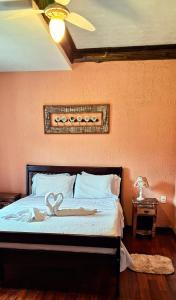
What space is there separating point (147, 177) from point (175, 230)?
2.92ft

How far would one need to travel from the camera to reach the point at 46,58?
10.1ft

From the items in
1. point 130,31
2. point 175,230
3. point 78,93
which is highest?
point 130,31

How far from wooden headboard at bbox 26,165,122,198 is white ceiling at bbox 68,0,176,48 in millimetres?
1907

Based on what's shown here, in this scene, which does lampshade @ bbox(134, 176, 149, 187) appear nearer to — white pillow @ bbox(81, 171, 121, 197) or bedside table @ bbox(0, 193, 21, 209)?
white pillow @ bbox(81, 171, 121, 197)

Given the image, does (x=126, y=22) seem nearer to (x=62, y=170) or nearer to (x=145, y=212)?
(x=62, y=170)

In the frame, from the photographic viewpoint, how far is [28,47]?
8.83 ft

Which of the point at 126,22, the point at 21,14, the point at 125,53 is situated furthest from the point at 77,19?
the point at 125,53

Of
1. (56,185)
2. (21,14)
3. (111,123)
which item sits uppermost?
(21,14)

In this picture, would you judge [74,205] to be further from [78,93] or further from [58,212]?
[78,93]

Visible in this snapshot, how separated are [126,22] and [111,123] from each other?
4.81 feet

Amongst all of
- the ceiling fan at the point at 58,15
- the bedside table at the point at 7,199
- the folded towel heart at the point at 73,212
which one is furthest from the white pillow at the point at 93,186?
the ceiling fan at the point at 58,15

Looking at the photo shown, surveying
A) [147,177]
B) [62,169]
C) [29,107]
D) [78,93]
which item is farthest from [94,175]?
[29,107]

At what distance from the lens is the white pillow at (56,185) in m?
3.36

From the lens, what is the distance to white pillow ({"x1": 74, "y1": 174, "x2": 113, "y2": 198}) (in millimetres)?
3275
